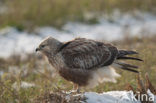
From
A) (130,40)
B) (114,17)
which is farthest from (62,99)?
(114,17)

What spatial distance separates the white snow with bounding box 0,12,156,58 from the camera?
10609 millimetres

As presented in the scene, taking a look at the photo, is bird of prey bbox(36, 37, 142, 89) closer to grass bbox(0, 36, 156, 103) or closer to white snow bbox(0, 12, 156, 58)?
Answer: grass bbox(0, 36, 156, 103)

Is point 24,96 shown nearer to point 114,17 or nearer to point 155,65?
point 155,65

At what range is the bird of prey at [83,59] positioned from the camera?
17.4 ft

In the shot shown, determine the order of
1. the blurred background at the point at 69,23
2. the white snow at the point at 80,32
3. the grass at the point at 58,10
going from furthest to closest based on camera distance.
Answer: the grass at the point at 58,10 → the white snow at the point at 80,32 → the blurred background at the point at 69,23

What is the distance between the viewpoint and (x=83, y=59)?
548 centimetres

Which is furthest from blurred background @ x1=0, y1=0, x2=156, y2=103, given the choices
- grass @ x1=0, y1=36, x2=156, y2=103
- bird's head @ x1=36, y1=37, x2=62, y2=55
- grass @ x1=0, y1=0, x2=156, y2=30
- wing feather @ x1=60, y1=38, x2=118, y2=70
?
wing feather @ x1=60, y1=38, x2=118, y2=70

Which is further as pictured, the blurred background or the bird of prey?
the blurred background

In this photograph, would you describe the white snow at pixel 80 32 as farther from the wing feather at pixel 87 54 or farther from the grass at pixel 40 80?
the wing feather at pixel 87 54

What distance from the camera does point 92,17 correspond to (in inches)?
526

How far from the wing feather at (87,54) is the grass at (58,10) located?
252 inches

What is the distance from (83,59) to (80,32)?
21.8 ft

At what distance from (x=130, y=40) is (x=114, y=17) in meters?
3.29

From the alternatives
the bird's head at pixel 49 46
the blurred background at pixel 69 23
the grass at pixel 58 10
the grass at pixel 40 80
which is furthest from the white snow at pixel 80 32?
the bird's head at pixel 49 46
